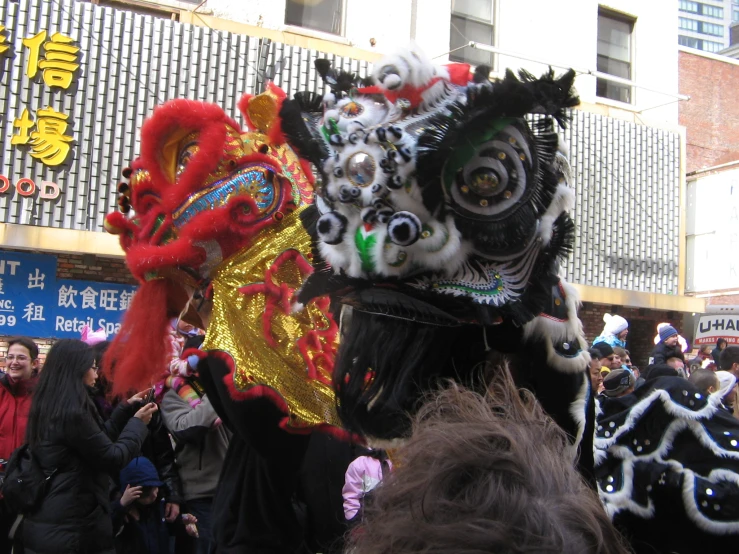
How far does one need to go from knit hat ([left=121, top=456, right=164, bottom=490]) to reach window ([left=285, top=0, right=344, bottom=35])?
8.47m

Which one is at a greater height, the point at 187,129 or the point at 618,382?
the point at 187,129

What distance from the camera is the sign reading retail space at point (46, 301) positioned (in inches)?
405

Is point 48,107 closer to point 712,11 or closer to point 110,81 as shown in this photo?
point 110,81

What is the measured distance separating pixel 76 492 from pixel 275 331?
2.07m

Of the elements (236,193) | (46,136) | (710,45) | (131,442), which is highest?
(710,45)

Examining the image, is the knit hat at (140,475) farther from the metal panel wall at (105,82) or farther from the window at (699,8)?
the window at (699,8)

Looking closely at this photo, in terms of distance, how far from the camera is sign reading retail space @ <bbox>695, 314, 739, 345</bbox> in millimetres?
12141

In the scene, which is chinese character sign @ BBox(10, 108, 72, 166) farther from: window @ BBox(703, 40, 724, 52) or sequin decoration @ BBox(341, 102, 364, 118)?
window @ BBox(703, 40, 724, 52)

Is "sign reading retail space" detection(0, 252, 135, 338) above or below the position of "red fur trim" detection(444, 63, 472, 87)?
below

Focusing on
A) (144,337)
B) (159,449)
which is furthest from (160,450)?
(144,337)

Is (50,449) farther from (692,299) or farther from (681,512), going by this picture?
(692,299)

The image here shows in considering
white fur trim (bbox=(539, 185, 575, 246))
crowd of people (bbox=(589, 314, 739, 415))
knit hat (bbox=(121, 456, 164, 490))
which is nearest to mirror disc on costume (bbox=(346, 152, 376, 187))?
white fur trim (bbox=(539, 185, 575, 246))

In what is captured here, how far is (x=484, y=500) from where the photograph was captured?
0.94 meters

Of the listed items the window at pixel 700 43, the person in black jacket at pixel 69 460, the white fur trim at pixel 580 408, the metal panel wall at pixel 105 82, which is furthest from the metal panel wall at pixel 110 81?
the window at pixel 700 43
